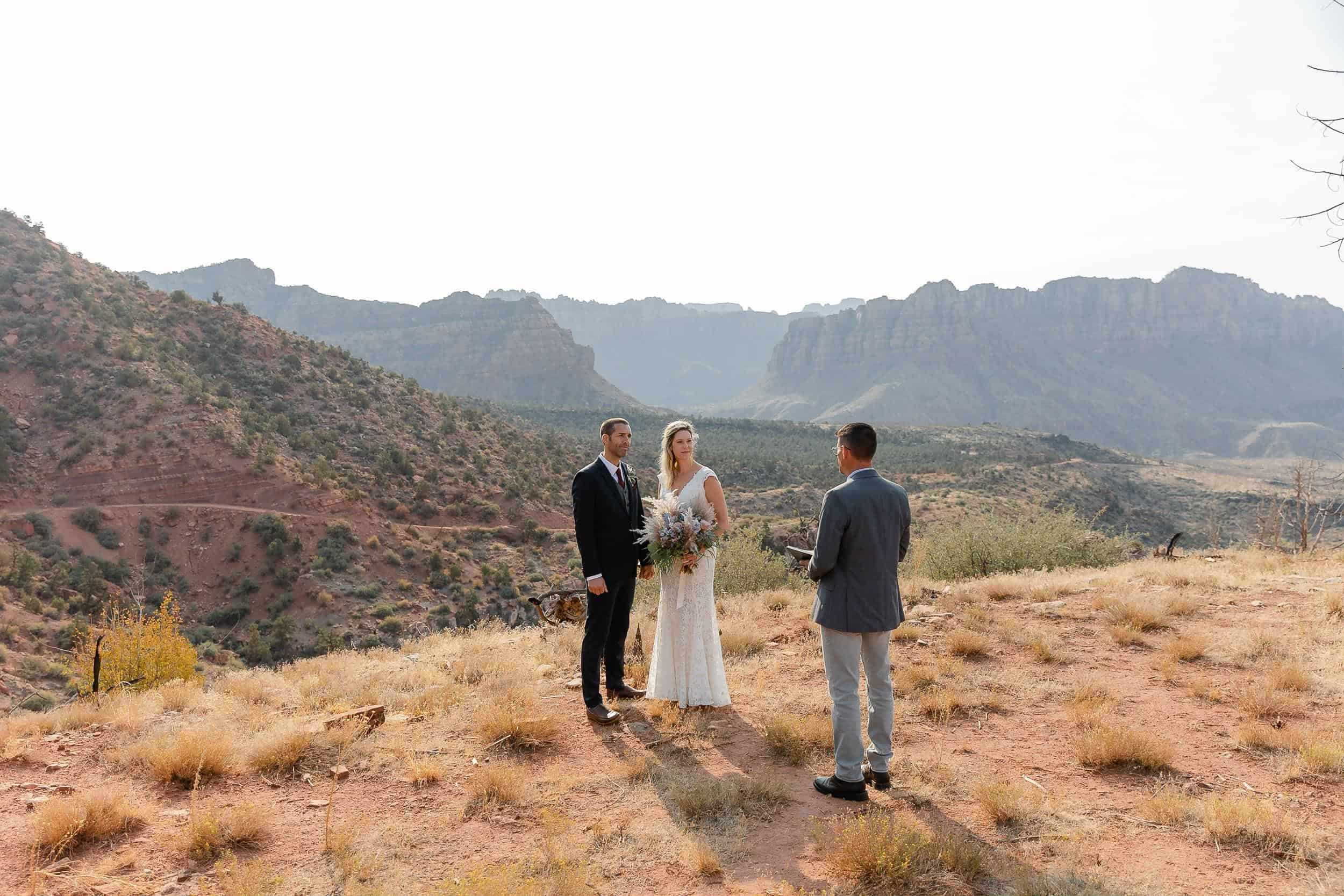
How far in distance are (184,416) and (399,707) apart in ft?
88.0

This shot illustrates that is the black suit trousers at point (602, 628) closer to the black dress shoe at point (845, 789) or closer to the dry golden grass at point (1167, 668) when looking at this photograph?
the black dress shoe at point (845, 789)

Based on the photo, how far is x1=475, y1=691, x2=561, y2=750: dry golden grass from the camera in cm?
548

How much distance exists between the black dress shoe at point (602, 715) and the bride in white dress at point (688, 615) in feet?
1.42

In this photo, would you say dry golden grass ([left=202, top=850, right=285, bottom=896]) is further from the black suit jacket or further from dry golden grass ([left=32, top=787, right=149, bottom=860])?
the black suit jacket

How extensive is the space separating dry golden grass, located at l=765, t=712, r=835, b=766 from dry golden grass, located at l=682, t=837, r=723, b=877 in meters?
1.43

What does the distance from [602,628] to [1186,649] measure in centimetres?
592

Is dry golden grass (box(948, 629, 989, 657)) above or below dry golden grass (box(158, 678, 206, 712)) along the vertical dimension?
above

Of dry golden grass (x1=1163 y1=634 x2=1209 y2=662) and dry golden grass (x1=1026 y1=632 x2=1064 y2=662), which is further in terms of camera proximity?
dry golden grass (x1=1026 y1=632 x2=1064 y2=662)

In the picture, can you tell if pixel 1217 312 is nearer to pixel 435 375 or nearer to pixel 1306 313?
pixel 1306 313

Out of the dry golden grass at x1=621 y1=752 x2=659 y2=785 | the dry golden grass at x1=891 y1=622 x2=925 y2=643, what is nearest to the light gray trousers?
the dry golden grass at x1=621 y1=752 x2=659 y2=785

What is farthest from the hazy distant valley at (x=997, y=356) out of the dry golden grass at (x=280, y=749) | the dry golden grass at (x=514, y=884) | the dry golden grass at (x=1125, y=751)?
the dry golden grass at (x=514, y=884)

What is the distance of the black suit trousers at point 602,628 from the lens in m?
5.70

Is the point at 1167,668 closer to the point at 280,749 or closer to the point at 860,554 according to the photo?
the point at 860,554

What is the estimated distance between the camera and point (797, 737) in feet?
17.3
